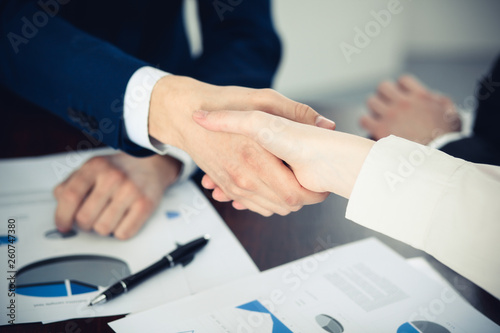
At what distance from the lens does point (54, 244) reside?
2.40ft

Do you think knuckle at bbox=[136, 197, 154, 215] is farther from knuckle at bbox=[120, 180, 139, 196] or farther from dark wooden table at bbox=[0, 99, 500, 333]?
dark wooden table at bbox=[0, 99, 500, 333]

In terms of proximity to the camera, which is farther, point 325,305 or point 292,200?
point 292,200

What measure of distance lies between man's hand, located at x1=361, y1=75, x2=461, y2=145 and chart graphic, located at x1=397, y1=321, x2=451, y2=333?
609mm

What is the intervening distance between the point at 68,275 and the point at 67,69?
15.5 inches

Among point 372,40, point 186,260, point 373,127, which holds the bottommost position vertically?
point 372,40

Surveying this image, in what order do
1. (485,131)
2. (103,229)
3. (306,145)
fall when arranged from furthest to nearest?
(485,131) < (103,229) < (306,145)

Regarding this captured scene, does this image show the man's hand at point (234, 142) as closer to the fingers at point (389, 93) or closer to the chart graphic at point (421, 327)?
the chart graphic at point (421, 327)

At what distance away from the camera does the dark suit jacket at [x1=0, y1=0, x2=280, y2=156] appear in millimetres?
815

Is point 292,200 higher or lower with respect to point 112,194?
higher

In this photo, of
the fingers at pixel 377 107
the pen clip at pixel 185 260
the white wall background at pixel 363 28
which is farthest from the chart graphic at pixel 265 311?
the white wall background at pixel 363 28

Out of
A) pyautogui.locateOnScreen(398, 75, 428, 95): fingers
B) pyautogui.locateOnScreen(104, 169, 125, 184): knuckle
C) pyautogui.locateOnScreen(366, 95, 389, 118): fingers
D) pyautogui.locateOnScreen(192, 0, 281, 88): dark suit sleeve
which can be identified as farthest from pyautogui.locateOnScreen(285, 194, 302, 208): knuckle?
pyautogui.locateOnScreen(398, 75, 428, 95): fingers

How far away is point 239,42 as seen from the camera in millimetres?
1156

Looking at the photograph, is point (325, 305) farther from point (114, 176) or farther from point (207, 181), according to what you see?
point (114, 176)

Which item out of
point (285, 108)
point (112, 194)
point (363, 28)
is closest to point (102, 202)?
point (112, 194)
